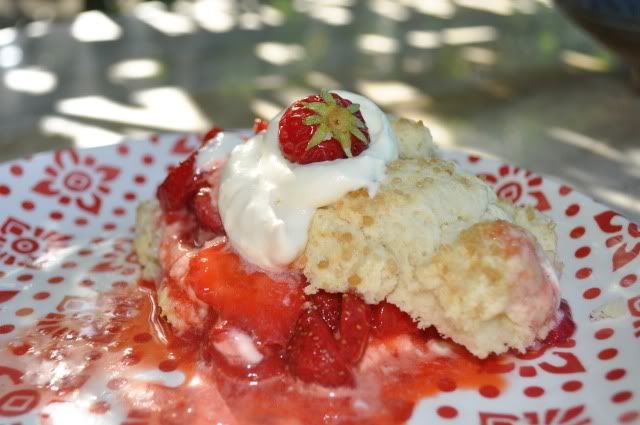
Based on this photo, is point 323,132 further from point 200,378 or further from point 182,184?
point 200,378

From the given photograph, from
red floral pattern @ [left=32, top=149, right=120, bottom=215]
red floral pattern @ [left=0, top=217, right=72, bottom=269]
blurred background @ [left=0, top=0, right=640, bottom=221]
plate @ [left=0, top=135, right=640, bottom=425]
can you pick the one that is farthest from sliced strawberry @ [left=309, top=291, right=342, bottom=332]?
blurred background @ [left=0, top=0, right=640, bottom=221]

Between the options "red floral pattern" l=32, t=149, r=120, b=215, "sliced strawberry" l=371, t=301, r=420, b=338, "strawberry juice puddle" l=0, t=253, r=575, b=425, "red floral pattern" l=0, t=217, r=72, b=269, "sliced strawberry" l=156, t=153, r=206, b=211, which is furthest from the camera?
"red floral pattern" l=32, t=149, r=120, b=215

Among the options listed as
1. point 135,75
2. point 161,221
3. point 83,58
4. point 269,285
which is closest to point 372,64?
point 135,75

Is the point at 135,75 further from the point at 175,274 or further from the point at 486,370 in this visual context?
the point at 486,370

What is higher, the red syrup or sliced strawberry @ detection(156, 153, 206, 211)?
sliced strawberry @ detection(156, 153, 206, 211)

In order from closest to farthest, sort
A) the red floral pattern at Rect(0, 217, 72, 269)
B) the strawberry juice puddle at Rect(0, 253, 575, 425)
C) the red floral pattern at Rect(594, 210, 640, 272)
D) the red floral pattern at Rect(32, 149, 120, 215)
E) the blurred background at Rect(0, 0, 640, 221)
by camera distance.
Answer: the strawberry juice puddle at Rect(0, 253, 575, 425) < the red floral pattern at Rect(594, 210, 640, 272) < the red floral pattern at Rect(0, 217, 72, 269) < the red floral pattern at Rect(32, 149, 120, 215) < the blurred background at Rect(0, 0, 640, 221)

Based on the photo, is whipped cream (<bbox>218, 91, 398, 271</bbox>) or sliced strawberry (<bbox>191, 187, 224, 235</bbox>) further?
sliced strawberry (<bbox>191, 187, 224, 235</bbox>)

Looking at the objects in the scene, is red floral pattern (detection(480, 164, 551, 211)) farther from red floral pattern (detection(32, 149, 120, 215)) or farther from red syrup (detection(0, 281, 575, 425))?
red floral pattern (detection(32, 149, 120, 215))
